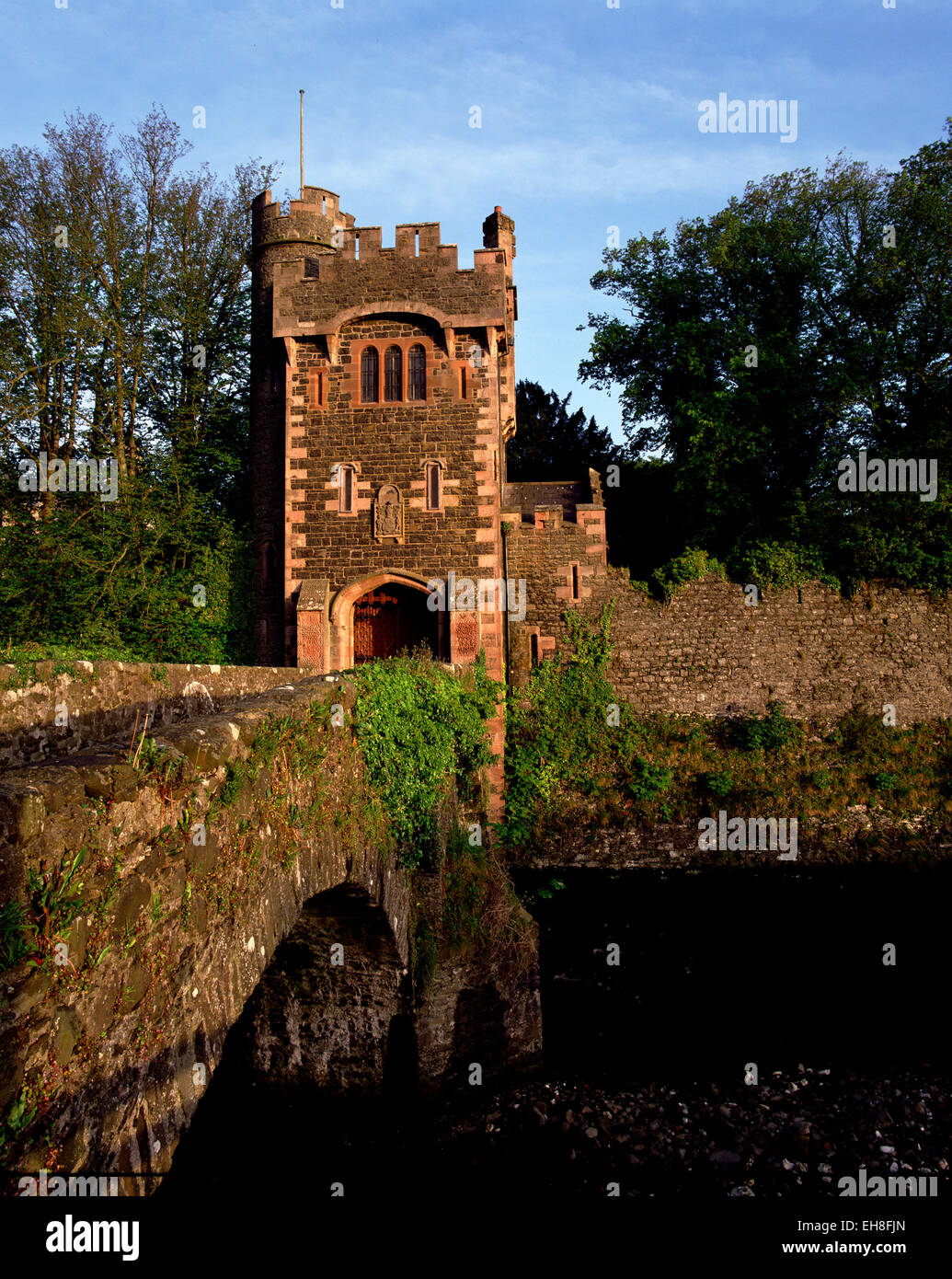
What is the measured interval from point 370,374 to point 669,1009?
13.2 m

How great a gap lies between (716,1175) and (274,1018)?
4881 mm

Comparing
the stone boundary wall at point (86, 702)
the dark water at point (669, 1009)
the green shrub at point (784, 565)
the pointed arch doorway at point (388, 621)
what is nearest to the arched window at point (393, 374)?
the pointed arch doorway at point (388, 621)

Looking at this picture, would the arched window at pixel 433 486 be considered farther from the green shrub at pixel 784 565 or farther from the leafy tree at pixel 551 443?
the leafy tree at pixel 551 443

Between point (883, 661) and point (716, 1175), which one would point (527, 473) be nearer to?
point (883, 661)

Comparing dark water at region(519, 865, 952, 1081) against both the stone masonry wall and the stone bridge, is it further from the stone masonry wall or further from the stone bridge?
the stone bridge

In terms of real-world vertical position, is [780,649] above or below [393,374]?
below

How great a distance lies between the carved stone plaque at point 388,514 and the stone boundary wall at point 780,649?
14.4 ft

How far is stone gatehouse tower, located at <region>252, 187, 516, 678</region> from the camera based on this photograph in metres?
16.7

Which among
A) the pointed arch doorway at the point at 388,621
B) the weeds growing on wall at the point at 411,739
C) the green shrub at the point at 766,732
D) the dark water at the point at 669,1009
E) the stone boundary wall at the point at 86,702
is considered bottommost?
the dark water at the point at 669,1009

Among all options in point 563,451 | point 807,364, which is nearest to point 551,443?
point 563,451

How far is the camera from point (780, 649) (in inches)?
757

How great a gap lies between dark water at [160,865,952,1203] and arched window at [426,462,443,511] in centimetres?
786

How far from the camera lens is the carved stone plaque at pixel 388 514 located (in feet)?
55.1

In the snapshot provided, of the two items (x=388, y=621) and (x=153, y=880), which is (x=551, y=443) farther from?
(x=153, y=880)
